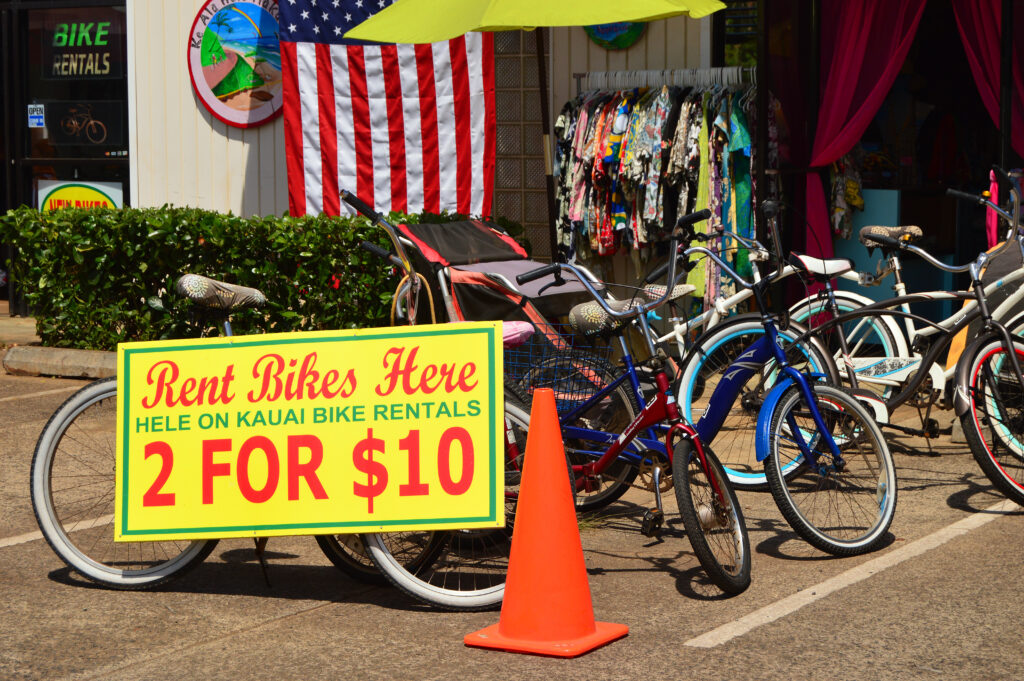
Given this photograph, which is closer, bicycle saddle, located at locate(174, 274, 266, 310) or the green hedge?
bicycle saddle, located at locate(174, 274, 266, 310)

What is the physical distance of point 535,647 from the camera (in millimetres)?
4402

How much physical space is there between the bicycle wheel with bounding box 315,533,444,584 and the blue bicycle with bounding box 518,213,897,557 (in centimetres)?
76

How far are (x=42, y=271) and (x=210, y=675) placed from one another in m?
6.56

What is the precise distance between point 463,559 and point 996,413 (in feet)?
8.43

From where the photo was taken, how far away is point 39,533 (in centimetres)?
604

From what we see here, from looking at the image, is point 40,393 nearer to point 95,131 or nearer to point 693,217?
point 95,131

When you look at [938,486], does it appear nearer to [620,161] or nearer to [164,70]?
[620,161]

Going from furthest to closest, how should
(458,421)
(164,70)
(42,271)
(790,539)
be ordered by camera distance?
(164,70) < (42,271) < (790,539) < (458,421)

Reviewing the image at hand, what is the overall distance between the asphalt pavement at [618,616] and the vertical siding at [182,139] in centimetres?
616

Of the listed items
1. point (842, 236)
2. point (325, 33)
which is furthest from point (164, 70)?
point (842, 236)

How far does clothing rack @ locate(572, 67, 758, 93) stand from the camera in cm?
952

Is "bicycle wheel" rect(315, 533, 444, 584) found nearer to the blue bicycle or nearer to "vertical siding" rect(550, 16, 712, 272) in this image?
the blue bicycle

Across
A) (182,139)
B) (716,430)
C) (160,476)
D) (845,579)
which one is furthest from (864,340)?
(182,139)

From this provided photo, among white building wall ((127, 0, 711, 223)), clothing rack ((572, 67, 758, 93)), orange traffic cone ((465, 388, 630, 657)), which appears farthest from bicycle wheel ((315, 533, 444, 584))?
→ white building wall ((127, 0, 711, 223))
